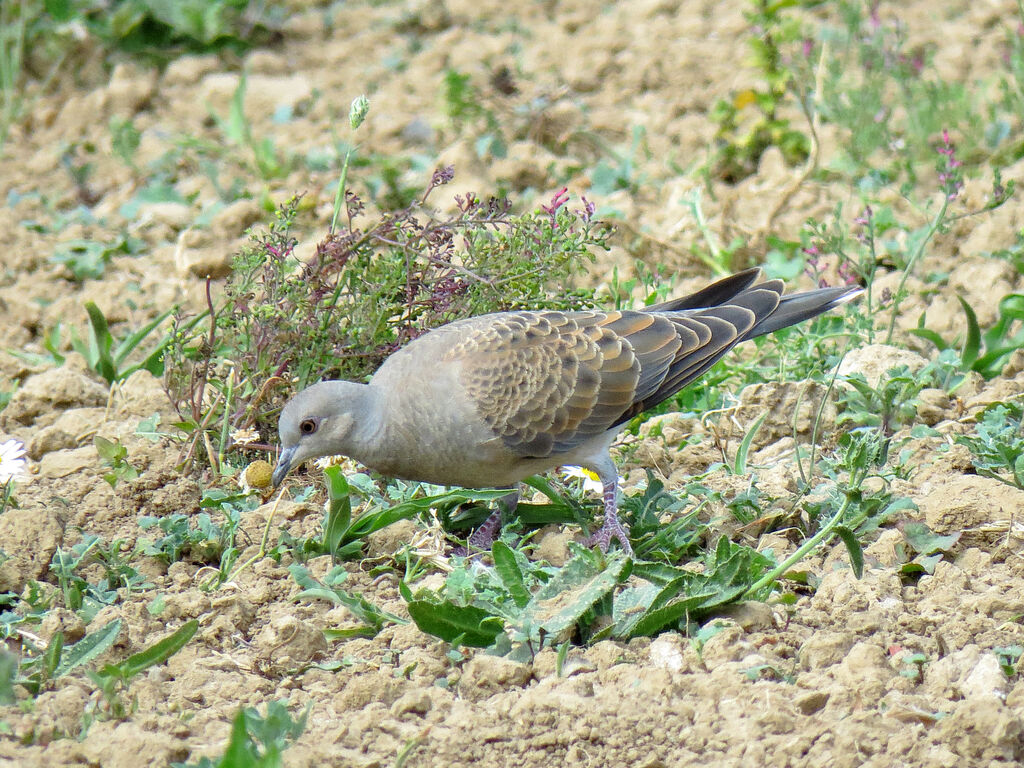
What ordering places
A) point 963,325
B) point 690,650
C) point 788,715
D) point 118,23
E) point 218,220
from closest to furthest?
1. point 788,715
2. point 690,650
3. point 963,325
4. point 218,220
5. point 118,23

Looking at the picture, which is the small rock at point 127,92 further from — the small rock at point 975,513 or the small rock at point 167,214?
the small rock at point 975,513

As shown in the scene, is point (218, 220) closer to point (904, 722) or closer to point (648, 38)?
point (648, 38)

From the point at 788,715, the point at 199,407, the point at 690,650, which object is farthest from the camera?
the point at 199,407

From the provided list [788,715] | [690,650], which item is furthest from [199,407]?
[788,715]

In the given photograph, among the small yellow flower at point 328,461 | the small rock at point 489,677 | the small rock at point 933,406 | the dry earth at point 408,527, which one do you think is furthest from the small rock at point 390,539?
the small rock at point 933,406

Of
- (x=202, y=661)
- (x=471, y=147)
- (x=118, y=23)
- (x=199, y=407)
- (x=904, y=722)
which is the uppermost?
(x=118, y=23)

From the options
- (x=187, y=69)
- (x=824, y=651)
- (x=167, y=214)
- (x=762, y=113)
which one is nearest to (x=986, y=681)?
(x=824, y=651)

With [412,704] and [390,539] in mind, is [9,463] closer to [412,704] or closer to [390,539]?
[390,539]

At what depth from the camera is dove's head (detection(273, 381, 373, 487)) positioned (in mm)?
4273

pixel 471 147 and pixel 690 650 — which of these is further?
pixel 471 147

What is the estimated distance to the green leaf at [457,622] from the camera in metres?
3.51

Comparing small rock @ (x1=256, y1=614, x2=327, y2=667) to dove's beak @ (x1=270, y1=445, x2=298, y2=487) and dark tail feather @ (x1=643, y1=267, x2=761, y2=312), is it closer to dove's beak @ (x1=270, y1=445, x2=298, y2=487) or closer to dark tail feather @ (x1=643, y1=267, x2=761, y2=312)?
dove's beak @ (x1=270, y1=445, x2=298, y2=487)

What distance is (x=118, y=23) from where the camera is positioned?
8617mm

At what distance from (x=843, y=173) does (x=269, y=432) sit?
381cm
